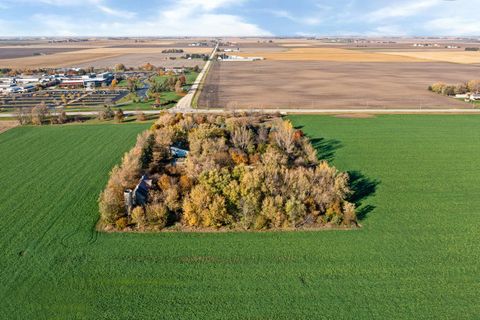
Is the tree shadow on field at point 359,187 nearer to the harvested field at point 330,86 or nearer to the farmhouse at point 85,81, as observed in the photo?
the harvested field at point 330,86

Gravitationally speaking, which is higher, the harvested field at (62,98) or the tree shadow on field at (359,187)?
the harvested field at (62,98)

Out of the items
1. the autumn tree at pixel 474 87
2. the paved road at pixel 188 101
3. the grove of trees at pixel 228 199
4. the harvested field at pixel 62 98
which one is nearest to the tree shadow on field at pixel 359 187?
the grove of trees at pixel 228 199

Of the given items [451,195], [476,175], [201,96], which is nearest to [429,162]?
[476,175]

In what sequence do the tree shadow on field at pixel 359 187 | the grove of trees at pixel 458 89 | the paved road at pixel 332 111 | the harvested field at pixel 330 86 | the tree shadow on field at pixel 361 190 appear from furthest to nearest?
the grove of trees at pixel 458 89 < the harvested field at pixel 330 86 < the paved road at pixel 332 111 < the tree shadow on field at pixel 359 187 < the tree shadow on field at pixel 361 190

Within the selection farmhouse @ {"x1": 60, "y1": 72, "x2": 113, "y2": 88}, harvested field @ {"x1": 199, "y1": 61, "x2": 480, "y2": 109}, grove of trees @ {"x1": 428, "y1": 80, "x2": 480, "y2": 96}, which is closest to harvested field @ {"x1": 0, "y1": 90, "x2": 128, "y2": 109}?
farmhouse @ {"x1": 60, "y1": 72, "x2": 113, "y2": 88}

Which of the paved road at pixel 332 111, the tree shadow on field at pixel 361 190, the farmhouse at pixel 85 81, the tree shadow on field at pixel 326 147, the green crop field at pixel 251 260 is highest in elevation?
the farmhouse at pixel 85 81

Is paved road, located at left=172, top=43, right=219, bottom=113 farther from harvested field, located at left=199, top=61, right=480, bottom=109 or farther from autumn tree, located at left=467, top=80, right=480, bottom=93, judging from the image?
autumn tree, located at left=467, top=80, right=480, bottom=93

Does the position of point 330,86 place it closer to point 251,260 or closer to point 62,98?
point 62,98
